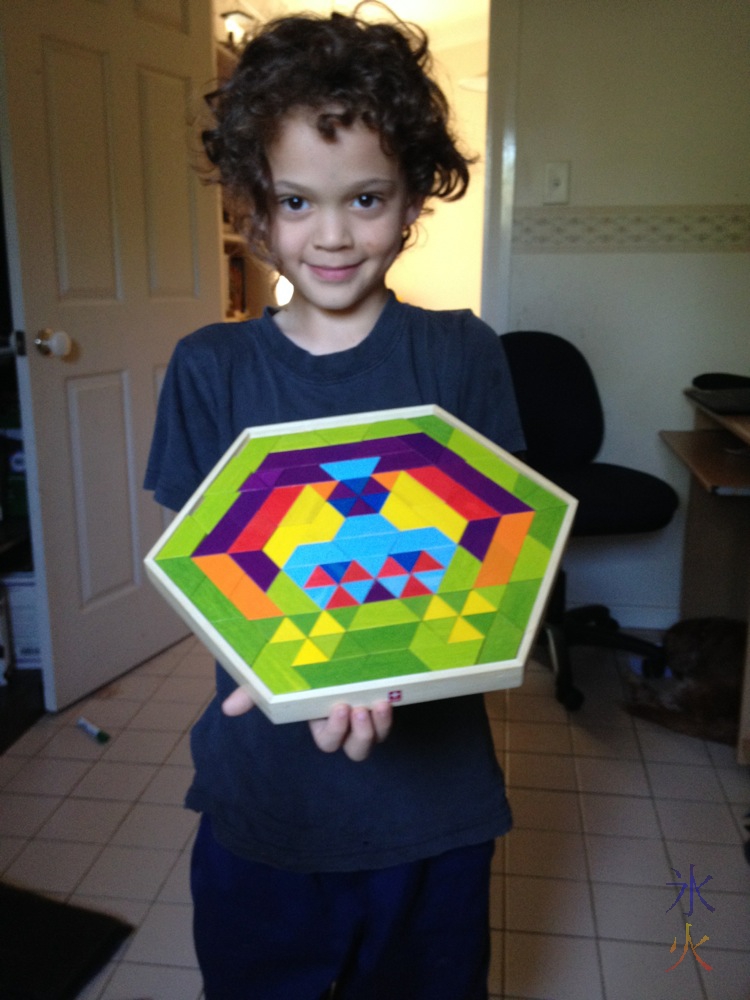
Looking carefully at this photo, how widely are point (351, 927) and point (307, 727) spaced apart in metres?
0.24

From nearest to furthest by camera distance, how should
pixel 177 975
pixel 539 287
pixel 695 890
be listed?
pixel 177 975, pixel 695 890, pixel 539 287

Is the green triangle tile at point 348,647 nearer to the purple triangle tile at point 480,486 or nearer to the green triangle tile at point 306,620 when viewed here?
the green triangle tile at point 306,620

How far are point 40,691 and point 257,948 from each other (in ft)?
→ 4.90

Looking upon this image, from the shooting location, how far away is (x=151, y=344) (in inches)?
93.8

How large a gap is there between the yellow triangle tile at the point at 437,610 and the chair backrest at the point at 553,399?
181cm

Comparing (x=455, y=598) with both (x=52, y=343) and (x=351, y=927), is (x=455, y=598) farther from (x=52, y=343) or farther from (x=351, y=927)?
(x=52, y=343)

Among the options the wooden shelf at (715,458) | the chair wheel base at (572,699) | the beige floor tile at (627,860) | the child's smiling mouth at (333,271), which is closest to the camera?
the child's smiling mouth at (333,271)

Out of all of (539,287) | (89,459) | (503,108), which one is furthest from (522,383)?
(89,459)

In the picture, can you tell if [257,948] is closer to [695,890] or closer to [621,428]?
[695,890]

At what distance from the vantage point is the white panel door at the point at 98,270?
6.31 ft

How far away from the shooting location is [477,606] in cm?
65

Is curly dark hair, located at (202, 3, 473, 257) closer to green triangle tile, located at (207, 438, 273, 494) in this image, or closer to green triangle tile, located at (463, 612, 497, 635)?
green triangle tile, located at (207, 438, 273, 494)

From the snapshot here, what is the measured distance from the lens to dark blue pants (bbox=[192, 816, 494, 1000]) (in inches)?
35.2

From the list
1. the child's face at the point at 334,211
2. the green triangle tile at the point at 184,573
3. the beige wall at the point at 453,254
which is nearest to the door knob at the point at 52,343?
the child's face at the point at 334,211
